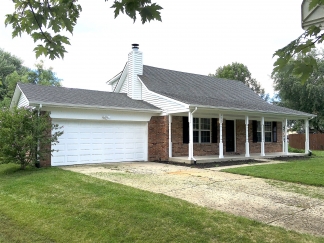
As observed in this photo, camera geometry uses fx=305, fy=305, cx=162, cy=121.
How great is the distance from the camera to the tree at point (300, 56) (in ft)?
8.70

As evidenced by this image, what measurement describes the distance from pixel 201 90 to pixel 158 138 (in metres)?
5.03

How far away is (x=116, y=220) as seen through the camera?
16.8 feet

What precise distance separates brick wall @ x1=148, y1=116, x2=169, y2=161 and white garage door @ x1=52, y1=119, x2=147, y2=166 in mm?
305

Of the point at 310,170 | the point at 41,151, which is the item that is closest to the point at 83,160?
the point at 41,151

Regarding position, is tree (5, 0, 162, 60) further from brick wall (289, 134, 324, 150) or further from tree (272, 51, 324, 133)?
tree (272, 51, 324, 133)

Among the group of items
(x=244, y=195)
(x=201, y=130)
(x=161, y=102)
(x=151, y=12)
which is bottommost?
(x=244, y=195)

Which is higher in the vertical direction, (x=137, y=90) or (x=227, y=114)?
(x=137, y=90)

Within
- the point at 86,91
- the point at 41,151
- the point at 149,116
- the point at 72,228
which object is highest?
the point at 86,91

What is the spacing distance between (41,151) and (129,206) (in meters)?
6.70

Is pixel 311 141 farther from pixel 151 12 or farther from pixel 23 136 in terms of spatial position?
pixel 151 12

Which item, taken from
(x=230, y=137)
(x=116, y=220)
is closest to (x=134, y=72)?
(x=230, y=137)

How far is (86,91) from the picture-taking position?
15984 millimetres

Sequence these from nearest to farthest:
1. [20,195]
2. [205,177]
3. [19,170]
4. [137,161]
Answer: [20,195]
[205,177]
[19,170]
[137,161]

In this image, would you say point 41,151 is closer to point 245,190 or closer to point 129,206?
point 129,206
